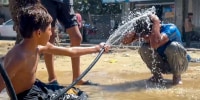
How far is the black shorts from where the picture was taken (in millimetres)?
5020

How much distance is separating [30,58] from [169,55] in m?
2.64

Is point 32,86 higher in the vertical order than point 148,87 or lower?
higher

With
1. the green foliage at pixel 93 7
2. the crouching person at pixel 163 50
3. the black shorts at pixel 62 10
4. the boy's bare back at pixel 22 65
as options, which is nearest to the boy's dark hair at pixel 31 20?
the boy's bare back at pixel 22 65

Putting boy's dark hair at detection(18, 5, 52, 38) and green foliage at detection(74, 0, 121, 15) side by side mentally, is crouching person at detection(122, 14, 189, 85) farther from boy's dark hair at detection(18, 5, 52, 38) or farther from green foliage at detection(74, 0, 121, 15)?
green foliage at detection(74, 0, 121, 15)

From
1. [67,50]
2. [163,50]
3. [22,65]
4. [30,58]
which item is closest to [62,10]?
[163,50]

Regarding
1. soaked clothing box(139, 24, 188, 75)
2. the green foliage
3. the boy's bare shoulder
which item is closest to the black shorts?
soaked clothing box(139, 24, 188, 75)

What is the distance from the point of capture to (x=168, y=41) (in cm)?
533

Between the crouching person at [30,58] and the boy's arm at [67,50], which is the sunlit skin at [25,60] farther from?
the boy's arm at [67,50]

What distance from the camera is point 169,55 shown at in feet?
17.6

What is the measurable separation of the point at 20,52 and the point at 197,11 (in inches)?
638

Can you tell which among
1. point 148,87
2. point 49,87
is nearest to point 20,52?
point 49,87

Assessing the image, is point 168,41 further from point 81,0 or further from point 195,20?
point 81,0

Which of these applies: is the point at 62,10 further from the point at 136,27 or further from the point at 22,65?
the point at 22,65

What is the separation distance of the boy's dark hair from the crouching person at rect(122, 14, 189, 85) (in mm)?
2392
